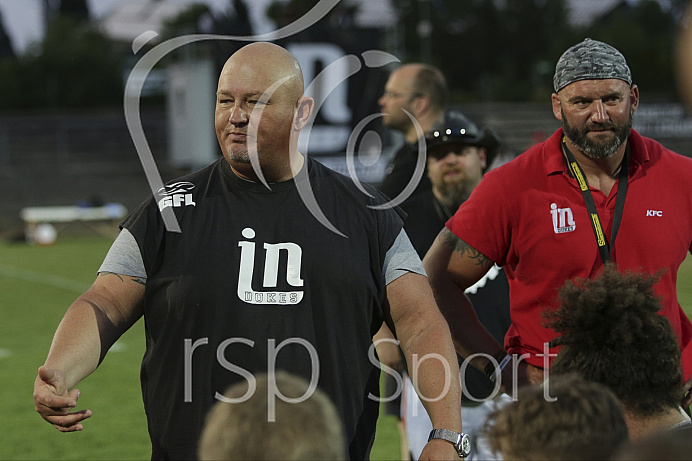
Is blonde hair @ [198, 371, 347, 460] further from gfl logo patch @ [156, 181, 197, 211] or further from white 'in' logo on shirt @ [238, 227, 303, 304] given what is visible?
gfl logo patch @ [156, 181, 197, 211]

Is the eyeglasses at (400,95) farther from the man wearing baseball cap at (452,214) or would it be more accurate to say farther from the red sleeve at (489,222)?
the red sleeve at (489,222)

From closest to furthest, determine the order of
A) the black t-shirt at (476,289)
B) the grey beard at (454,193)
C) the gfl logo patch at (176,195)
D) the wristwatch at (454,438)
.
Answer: the wristwatch at (454,438) → the gfl logo patch at (176,195) → the black t-shirt at (476,289) → the grey beard at (454,193)

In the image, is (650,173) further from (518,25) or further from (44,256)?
(518,25)

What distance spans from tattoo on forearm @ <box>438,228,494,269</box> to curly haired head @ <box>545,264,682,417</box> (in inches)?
30.4

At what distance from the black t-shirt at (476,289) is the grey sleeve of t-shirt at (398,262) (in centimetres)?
164

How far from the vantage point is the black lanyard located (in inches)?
151

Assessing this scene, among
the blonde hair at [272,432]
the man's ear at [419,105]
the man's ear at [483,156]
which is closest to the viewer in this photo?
the blonde hair at [272,432]

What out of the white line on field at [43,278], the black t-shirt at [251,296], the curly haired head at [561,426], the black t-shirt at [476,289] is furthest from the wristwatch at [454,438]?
the white line on field at [43,278]

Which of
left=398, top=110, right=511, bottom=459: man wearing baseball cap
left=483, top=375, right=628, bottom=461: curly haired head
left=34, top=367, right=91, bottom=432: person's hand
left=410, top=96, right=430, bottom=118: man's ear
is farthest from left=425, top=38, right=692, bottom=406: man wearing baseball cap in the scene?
left=410, top=96, right=430, bottom=118: man's ear

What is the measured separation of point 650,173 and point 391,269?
1.23m

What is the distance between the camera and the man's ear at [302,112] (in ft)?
11.4

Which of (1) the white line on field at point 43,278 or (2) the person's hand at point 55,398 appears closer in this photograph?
(2) the person's hand at point 55,398

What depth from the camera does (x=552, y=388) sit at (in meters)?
2.35

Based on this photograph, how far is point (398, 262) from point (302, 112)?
63 cm
